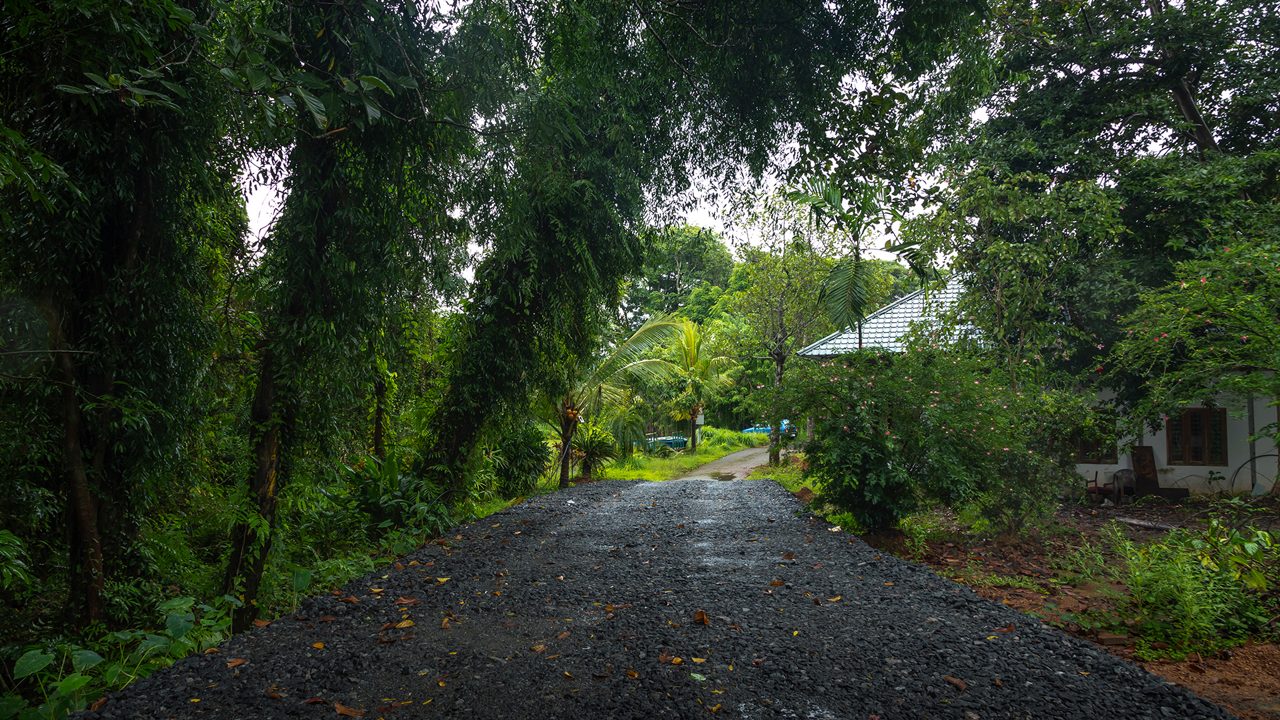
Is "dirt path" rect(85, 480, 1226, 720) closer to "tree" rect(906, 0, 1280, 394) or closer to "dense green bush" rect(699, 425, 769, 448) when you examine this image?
"tree" rect(906, 0, 1280, 394)

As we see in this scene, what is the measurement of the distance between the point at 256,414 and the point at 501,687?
288 cm

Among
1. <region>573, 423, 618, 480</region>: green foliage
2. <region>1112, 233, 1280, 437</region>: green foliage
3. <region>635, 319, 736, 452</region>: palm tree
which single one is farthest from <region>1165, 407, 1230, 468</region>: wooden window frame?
<region>635, 319, 736, 452</region>: palm tree

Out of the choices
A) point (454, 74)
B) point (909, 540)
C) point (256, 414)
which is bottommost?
point (909, 540)

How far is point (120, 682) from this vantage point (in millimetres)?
3680

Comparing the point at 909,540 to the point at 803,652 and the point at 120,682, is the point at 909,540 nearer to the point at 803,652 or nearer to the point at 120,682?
the point at 803,652

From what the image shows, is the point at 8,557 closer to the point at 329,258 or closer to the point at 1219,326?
the point at 329,258

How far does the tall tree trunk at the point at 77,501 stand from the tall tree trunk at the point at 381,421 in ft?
13.3

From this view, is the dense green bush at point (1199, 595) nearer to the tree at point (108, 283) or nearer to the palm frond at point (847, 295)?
the palm frond at point (847, 295)

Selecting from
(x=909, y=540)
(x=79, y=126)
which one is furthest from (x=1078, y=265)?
(x=79, y=126)

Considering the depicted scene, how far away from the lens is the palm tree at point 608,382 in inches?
579

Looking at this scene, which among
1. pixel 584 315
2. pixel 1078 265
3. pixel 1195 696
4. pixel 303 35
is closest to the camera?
pixel 1195 696

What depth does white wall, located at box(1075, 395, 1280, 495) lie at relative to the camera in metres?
12.9

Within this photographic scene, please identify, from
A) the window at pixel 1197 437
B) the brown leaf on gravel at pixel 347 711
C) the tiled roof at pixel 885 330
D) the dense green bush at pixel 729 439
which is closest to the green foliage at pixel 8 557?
the brown leaf on gravel at pixel 347 711

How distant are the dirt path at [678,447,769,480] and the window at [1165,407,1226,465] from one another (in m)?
9.00
